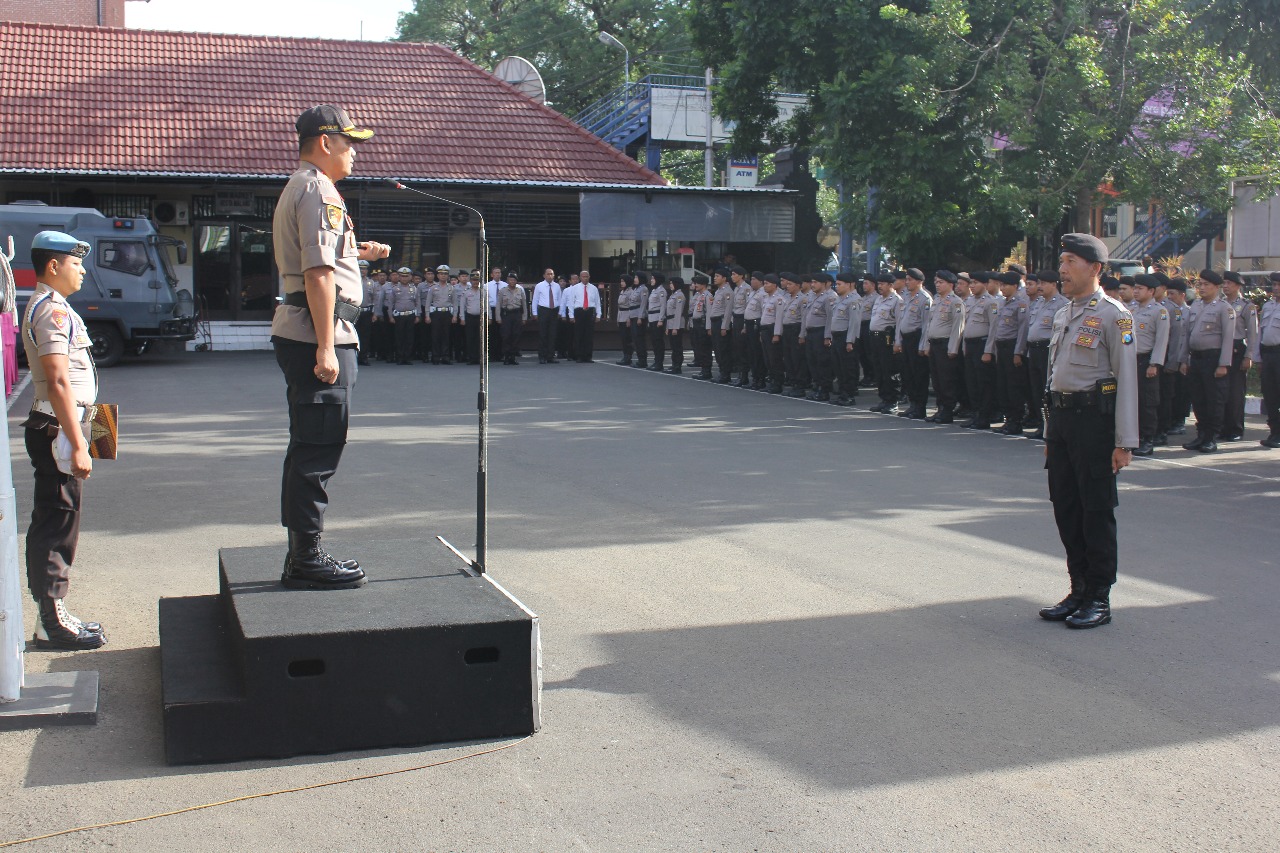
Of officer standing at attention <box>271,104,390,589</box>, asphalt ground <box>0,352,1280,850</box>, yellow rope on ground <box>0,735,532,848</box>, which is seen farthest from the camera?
officer standing at attention <box>271,104,390,589</box>

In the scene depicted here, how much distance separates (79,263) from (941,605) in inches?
176

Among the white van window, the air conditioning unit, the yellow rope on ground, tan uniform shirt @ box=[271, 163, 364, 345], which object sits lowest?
the yellow rope on ground

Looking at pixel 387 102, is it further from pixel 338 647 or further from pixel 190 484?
pixel 338 647

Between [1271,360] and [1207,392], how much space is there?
37.0 inches

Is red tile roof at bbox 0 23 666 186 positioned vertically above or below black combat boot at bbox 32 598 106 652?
above

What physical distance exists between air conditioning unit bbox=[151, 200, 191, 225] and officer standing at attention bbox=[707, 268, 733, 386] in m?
12.9

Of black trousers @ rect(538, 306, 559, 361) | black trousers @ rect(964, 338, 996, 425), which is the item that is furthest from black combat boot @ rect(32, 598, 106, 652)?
black trousers @ rect(538, 306, 559, 361)

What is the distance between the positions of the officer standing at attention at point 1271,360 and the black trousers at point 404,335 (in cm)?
1617

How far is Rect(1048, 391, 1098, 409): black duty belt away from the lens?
641 cm

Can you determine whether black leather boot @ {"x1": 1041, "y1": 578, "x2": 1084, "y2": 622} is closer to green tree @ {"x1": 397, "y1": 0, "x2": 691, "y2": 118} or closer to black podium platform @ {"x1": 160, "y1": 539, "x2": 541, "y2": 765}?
black podium platform @ {"x1": 160, "y1": 539, "x2": 541, "y2": 765}

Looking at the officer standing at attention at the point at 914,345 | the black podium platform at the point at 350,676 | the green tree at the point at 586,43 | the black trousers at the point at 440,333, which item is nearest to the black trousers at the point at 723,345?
the officer standing at attention at the point at 914,345

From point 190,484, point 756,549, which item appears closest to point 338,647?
point 756,549

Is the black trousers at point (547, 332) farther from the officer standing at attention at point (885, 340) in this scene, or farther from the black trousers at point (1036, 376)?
the black trousers at point (1036, 376)

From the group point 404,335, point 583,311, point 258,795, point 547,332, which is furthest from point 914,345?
point 258,795
